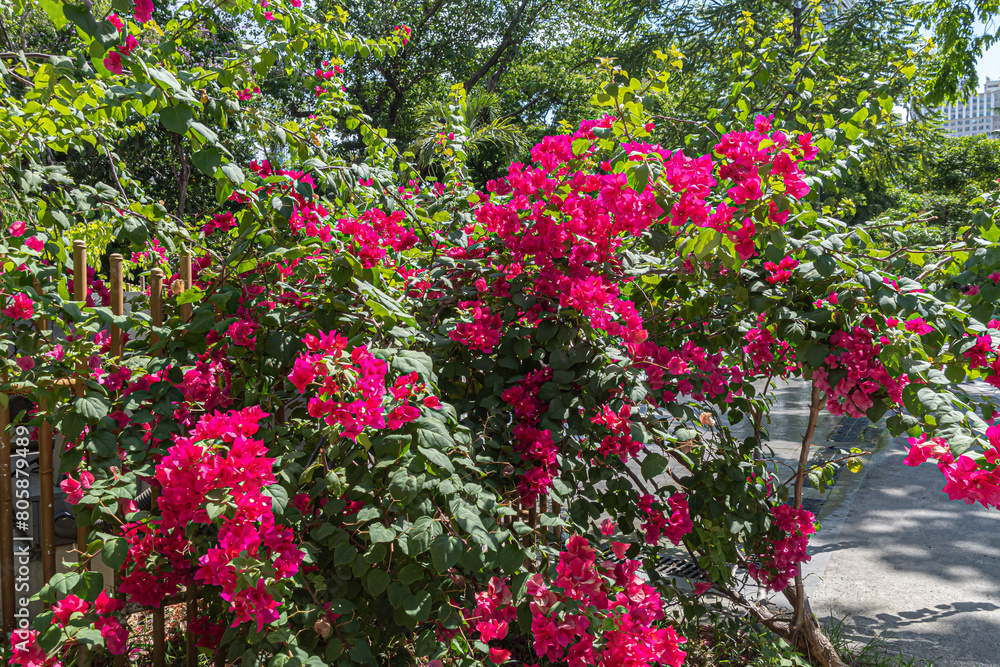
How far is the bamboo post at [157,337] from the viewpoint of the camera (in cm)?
196

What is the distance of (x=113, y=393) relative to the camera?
179 centimetres

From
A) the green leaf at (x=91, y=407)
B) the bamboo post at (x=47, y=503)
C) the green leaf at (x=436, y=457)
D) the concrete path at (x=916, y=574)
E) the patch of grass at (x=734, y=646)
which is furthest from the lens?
the concrete path at (x=916, y=574)

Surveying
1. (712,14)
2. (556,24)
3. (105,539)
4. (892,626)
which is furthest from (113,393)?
(556,24)

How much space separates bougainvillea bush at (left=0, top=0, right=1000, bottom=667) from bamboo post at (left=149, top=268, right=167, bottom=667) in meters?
0.08

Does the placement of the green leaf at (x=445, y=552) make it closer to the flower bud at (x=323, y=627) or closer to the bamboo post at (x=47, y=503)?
the flower bud at (x=323, y=627)

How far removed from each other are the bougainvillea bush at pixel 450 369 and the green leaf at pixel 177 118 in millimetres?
39

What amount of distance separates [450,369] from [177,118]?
992mm

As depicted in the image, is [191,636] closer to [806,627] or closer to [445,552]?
[445,552]

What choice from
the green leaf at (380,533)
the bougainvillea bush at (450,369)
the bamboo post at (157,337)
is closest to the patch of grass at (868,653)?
the bougainvillea bush at (450,369)

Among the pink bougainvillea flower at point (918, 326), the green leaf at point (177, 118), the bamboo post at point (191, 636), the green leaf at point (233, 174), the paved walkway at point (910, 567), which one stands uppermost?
the green leaf at point (177, 118)

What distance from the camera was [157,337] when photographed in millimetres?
1980

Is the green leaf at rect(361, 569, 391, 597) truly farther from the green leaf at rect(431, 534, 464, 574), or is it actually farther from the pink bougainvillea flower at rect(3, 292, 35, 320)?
the pink bougainvillea flower at rect(3, 292, 35, 320)

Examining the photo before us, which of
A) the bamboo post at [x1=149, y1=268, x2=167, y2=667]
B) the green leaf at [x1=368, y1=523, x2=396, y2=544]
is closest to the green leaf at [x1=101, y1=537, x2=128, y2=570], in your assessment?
the bamboo post at [x1=149, y1=268, x2=167, y2=667]

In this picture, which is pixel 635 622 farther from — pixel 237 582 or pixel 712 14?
pixel 712 14
